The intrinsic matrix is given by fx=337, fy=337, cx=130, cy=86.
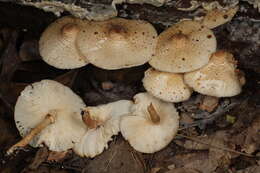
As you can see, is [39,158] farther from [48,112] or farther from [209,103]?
[209,103]

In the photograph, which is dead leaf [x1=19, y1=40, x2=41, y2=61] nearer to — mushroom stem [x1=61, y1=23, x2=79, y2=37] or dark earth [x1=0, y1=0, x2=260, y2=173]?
dark earth [x1=0, y1=0, x2=260, y2=173]

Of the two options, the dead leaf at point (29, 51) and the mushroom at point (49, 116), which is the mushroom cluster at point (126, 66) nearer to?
the mushroom at point (49, 116)

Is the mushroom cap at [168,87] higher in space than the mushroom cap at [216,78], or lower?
lower

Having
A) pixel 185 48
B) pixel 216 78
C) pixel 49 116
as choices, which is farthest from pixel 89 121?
pixel 216 78

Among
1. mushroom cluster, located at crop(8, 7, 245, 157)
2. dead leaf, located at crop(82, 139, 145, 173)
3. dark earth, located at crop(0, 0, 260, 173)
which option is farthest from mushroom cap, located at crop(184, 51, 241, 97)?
dead leaf, located at crop(82, 139, 145, 173)

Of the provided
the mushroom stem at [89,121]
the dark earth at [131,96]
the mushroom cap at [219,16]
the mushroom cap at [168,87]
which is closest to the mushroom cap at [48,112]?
the mushroom stem at [89,121]

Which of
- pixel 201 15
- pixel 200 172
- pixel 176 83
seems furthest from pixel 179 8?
pixel 200 172
